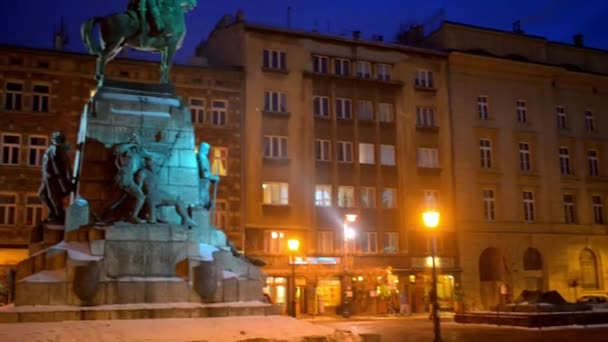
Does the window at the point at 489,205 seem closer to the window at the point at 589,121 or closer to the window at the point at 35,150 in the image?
the window at the point at 589,121

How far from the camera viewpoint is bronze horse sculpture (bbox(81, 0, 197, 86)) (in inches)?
683

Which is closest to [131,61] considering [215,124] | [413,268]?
[215,124]

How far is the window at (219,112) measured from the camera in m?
39.2

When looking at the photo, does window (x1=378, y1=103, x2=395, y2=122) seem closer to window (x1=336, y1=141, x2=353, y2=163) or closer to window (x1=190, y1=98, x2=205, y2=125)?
window (x1=336, y1=141, x2=353, y2=163)

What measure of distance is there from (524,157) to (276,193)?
17.7 metres

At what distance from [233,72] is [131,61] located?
223 inches

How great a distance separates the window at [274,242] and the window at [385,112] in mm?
9683

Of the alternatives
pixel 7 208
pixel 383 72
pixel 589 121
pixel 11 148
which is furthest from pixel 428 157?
pixel 7 208

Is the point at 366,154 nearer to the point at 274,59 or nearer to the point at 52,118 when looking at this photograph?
the point at 274,59

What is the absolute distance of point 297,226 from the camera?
1561 inches

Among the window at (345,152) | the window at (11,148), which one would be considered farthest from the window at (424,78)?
the window at (11,148)

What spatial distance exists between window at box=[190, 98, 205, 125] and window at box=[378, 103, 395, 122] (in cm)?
1082

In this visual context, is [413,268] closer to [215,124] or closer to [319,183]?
[319,183]

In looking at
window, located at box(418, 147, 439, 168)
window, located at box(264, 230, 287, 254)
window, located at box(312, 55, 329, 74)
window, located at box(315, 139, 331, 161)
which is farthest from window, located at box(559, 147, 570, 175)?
window, located at box(264, 230, 287, 254)
